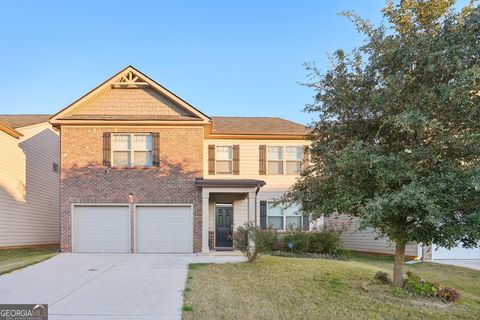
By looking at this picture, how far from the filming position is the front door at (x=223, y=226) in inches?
644

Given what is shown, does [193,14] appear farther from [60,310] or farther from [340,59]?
[60,310]

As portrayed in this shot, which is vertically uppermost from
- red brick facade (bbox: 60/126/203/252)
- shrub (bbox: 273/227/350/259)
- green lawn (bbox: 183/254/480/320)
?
red brick facade (bbox: 60/126/203/252)

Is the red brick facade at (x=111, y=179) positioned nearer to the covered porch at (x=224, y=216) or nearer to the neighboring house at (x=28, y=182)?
the covered porch at (x=224, y=216)

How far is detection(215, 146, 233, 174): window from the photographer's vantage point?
55.8ft

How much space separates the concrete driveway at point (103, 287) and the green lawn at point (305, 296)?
1.78 feet

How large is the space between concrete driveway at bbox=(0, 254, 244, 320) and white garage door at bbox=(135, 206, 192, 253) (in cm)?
196

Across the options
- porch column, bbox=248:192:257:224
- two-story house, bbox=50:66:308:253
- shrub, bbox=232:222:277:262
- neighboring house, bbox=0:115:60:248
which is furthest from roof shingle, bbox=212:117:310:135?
neighboring house, bbox=0:115:60:248

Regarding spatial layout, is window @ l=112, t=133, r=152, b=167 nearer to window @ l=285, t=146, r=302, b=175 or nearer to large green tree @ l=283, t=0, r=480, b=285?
window @ l=285, t=146, r=302, b=175

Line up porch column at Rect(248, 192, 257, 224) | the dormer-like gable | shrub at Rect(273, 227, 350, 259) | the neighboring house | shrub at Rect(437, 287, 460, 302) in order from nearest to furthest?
shrub at Rect(437, 287, 460, 302)
porch column at Rect(248, 192, 257, 224)
the dormer-like gable
shrub at Rect(273, 227, 350, 259)
the neighboring house

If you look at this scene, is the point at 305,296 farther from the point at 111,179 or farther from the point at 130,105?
the point at 130,105

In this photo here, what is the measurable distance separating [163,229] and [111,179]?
2877 millimetres

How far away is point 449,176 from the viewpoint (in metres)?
6.11

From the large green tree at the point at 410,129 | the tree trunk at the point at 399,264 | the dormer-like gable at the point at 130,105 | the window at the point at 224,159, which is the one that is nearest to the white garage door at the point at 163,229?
the window at the point at 224,159

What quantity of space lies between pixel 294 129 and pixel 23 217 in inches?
536
